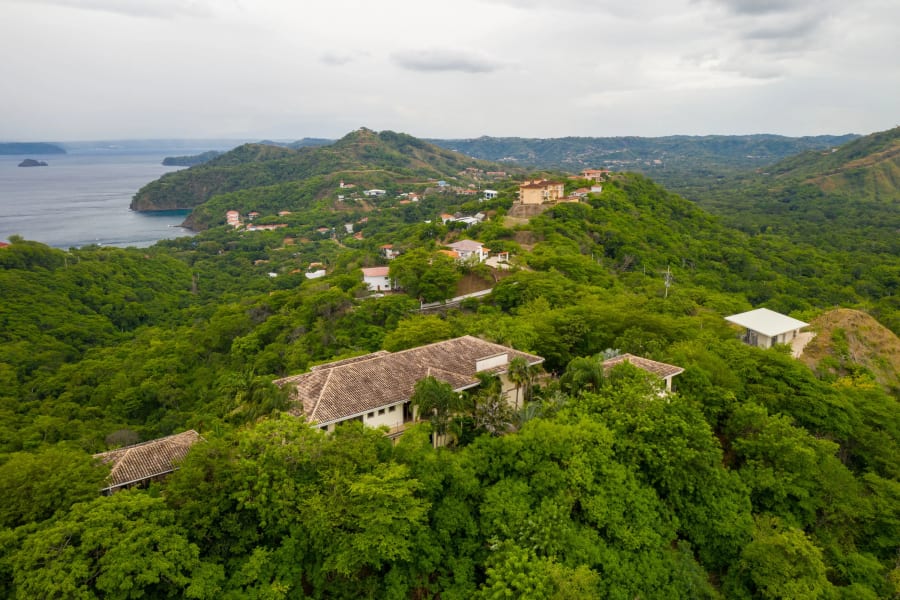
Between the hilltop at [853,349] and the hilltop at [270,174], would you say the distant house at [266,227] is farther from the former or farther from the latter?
the hilltop at [853,349]

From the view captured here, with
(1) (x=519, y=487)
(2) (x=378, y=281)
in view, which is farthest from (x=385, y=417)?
(2) (x=378, y=281)

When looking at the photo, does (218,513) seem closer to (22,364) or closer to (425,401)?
(425,401)

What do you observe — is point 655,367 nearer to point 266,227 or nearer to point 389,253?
point 389,253

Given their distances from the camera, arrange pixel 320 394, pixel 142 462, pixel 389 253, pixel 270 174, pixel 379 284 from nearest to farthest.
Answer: pixel 142 462, pixel 320 394, pixel 379 284, pixel 389 253, pixel 270 174

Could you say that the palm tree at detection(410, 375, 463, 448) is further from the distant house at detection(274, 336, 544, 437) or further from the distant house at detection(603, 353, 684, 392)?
the distant house at detection(603, 353, 684, 392)

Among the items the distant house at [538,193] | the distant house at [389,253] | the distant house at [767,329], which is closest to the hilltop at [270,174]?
the distant house at [538,193]

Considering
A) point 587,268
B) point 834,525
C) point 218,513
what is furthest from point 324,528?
point 587,268
